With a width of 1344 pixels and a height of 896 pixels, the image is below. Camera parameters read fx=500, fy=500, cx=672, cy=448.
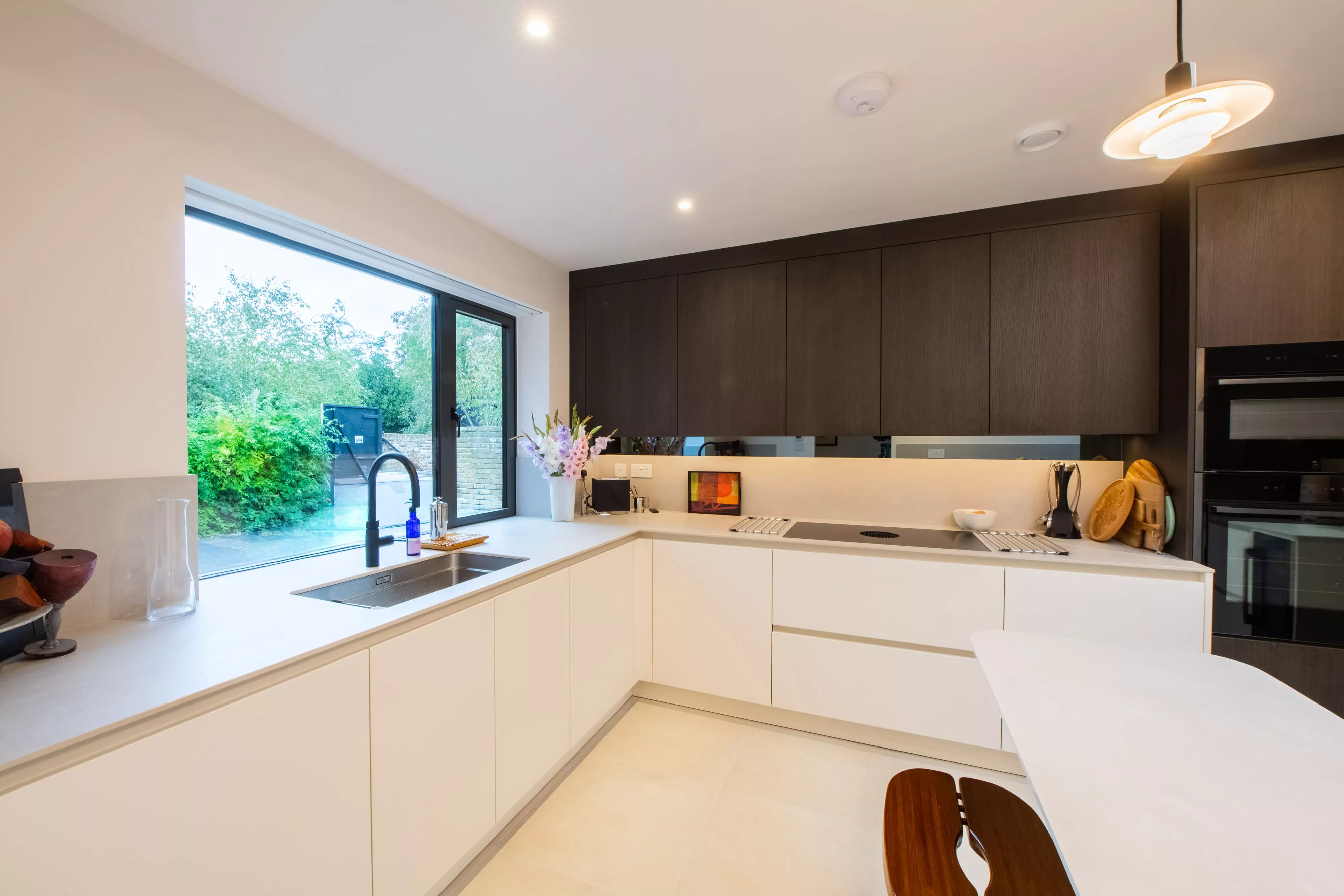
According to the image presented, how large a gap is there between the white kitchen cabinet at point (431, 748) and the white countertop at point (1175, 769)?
136 centimetres

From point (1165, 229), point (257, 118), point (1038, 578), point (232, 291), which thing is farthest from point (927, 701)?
point (257, 118)

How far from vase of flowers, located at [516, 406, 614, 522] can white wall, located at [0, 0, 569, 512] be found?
1.48m

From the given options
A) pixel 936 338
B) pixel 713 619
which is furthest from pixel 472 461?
pixel 936 338

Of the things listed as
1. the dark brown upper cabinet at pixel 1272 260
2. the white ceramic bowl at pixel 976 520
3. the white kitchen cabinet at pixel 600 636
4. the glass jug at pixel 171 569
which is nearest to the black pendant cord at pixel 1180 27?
the dark brown upper cabinet at pixel 1272 260

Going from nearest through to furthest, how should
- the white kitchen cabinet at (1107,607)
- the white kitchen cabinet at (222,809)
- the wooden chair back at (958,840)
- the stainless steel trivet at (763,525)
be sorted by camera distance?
the white kitchen cabinet at (222,809)
the wooden chair back at (958,840)
the white kitchen cabinet at (1107,607)
the stainless steel trivet at (763,525)

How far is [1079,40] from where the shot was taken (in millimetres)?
1349

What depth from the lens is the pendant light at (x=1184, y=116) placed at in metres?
0.92

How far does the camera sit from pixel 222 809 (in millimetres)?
944

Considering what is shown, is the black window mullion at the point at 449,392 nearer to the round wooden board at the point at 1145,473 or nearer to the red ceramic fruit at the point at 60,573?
the red ceramic fruit at the point at 60,573

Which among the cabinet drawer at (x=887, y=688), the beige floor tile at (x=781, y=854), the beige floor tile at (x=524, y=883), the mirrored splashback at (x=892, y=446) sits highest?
the mirrored splashback at (x=892, y=446)

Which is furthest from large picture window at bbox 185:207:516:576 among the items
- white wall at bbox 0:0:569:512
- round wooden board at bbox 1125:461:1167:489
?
round wooden board at bbox 1125:461:1167:489

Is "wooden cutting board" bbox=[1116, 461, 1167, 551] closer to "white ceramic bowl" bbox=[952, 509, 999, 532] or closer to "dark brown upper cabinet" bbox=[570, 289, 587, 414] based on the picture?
"white ceramic bowl" bbox=[952, 509, 999, 532]

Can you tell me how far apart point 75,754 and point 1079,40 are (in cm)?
264

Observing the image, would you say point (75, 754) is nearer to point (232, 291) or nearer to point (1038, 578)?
point (232, 291)
